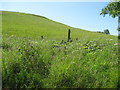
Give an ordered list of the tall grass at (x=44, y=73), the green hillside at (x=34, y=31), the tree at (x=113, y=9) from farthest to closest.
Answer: the green hillside at (x=34, y=31), the tree at (x=113, y=9), the tall grass at (x=44, y=73)

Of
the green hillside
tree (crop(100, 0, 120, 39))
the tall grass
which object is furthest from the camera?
the green hillside

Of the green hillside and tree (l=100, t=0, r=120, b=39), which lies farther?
the green hillside

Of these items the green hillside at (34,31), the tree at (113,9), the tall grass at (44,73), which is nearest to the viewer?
the tall grass at (44,73)

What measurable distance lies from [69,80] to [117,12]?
10.1 metres

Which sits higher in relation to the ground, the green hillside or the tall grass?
the green hillside

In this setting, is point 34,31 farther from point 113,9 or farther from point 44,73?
point 44,73

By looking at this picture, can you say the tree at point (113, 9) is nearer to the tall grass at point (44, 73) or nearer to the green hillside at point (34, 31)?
the green hillside at point (34, 31)

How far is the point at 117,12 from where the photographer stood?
1284 centimetres

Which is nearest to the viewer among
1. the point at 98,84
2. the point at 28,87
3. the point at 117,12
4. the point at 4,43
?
the point at 28,87

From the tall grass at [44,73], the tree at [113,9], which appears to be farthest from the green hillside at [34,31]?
the tall grass at [44,73]

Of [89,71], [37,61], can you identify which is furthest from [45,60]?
[89,71]

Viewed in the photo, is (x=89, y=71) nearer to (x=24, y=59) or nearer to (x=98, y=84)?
(x=98, y=84)

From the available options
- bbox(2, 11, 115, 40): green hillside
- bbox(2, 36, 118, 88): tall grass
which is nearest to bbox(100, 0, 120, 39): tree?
bbox(2, 11, 115, 40): green hillside

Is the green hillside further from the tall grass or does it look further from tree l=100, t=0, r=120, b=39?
the tall grass
